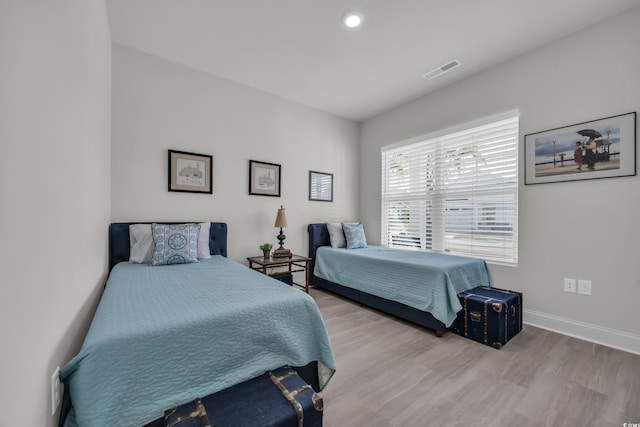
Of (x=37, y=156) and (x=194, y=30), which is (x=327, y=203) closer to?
(x=194, y=30)

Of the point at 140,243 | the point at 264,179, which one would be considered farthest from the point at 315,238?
the point at 140,243

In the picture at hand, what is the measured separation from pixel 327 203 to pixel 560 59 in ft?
10.3

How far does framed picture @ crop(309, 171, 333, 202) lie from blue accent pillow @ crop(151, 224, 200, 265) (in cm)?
192

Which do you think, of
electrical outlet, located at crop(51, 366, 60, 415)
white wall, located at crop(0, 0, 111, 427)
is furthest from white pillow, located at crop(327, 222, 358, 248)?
electrical outlet, located at crop(51, 366, 60, 415)

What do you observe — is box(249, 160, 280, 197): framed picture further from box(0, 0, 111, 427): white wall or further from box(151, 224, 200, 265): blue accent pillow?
box(0, 0, 111, 427): white wall

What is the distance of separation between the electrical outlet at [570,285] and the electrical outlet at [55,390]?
364cm

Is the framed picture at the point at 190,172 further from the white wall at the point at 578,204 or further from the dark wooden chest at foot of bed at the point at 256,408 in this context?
the white wall at the point at 578,204

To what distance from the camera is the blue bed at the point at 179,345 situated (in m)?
0.90

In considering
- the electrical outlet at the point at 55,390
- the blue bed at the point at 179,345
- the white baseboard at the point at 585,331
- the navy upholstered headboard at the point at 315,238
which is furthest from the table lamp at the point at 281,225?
the white baseboard at the point at 585,331

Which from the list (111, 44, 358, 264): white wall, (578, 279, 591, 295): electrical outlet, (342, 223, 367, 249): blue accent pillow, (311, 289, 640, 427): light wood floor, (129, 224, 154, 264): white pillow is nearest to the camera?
(311, 289, 640, 427): light wood floor

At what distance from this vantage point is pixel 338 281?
346 cm

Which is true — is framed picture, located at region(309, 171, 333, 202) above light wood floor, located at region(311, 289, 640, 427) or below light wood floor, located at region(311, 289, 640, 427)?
above

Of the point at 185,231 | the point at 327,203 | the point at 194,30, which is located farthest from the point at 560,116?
the point at 185,231

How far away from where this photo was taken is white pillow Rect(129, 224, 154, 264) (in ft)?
7.96
